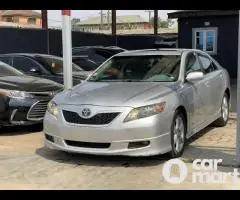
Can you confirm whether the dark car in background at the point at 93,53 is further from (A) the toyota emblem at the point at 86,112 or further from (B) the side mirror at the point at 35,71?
(A) the toyota emblem at the point at 86,112

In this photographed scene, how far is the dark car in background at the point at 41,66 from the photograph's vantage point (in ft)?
36.6

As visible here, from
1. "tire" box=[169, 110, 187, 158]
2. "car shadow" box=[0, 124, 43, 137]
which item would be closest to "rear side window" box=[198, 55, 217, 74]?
"tire" box=[169, 110, 187, 158]

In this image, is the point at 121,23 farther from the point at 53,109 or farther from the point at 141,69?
the point at 53,109

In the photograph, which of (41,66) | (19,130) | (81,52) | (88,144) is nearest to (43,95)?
(19,130)

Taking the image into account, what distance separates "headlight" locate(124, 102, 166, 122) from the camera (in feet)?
20.6

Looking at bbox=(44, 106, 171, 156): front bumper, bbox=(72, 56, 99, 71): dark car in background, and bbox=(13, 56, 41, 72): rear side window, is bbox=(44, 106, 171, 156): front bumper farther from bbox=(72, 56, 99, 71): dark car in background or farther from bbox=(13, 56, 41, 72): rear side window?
bbox=(72, 56, 99, 71): dark car in background

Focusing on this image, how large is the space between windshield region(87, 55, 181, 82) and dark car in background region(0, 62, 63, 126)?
138cm

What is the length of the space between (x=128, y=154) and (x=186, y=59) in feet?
7.30

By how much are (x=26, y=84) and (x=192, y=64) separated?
316 cm

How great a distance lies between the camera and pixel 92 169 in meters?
6.27

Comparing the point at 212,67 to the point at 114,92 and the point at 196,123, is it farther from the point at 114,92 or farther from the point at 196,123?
the point at 114,92

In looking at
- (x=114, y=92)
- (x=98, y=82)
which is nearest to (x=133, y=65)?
(x=98, y=82)

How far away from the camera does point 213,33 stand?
20.6 m
